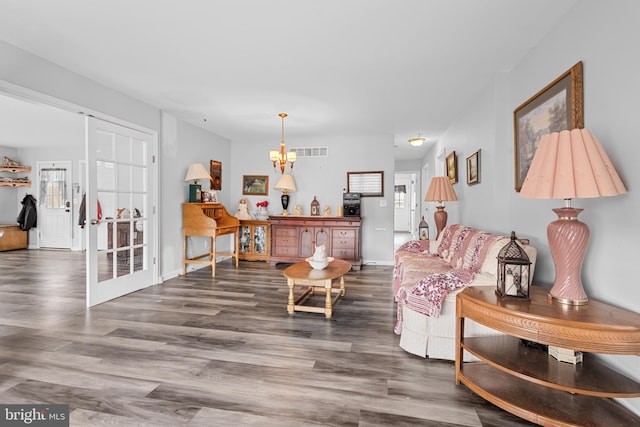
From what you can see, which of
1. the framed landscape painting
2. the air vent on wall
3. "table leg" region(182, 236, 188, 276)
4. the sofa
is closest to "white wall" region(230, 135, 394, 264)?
the air vent on wall

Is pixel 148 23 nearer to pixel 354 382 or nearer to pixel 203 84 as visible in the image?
pixel 203 84

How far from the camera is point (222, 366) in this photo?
2160 mm

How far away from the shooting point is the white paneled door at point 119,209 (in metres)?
3.44

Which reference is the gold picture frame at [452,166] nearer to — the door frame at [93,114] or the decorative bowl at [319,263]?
the decorative bowl at [319,263]

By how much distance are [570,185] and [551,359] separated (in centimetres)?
95

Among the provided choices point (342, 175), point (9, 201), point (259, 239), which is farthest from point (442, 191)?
point (9, 201)

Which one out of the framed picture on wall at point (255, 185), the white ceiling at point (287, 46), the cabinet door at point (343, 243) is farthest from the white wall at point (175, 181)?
the cabinet door at point (343, 243)

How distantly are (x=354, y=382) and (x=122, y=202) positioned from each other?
135 inches

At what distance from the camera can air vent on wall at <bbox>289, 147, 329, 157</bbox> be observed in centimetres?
610

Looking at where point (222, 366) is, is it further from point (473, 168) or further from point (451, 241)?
point (473, 168)

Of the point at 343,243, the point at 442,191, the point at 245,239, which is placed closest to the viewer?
the point at 442,191

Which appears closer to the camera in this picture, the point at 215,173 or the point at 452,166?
the point at 452,166

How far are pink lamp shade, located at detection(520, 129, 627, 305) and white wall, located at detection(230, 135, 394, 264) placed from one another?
4.21 metres

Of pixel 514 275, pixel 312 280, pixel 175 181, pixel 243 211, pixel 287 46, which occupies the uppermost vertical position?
pixel 287 46
